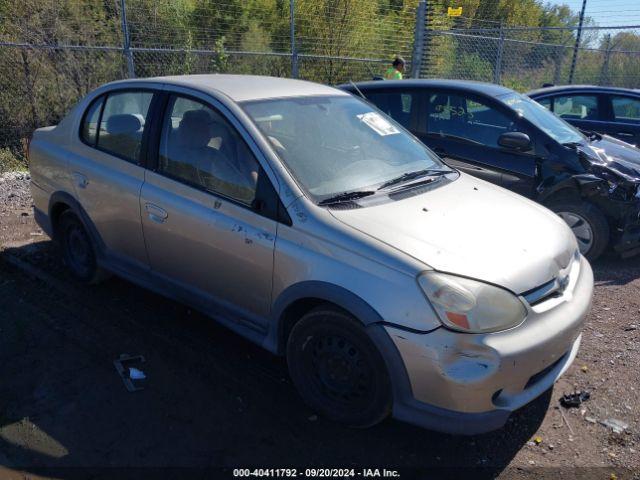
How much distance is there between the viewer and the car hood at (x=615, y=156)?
5527 millimetres

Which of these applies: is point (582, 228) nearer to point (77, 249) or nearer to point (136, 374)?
point (136, 374)

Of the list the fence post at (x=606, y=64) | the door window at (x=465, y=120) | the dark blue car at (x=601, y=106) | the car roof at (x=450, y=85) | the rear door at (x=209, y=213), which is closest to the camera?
the rear door at (x=209, y=213)

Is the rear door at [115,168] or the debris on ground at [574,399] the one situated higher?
the rear door at [115,168]

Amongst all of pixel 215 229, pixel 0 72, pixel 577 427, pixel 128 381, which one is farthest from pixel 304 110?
pixel 0 72

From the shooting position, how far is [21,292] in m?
4.75

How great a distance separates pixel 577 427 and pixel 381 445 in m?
1.14

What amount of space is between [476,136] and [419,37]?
6686 millimetres

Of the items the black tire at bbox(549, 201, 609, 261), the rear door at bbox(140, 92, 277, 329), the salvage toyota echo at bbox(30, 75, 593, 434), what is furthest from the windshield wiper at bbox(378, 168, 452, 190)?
the black tire at bbox(549, 201, 609, 261)

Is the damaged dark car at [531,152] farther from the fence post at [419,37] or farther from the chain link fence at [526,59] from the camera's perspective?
the chain link fence at [526,59]

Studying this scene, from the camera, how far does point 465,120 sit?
20.3 feet

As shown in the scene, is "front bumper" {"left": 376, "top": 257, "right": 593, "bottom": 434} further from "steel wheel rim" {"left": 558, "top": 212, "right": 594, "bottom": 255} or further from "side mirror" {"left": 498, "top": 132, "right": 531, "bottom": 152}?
"side mirror" {"left": 498, "top": 132, "right": 531, "bottom": 152}

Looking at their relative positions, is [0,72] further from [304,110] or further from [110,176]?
[304,110]

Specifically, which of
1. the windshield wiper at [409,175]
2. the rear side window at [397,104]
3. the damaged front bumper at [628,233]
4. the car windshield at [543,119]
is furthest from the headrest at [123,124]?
the damaged front bumper at [628,233]

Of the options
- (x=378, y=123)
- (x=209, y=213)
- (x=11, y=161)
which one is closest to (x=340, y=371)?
(x=209, y=213)
